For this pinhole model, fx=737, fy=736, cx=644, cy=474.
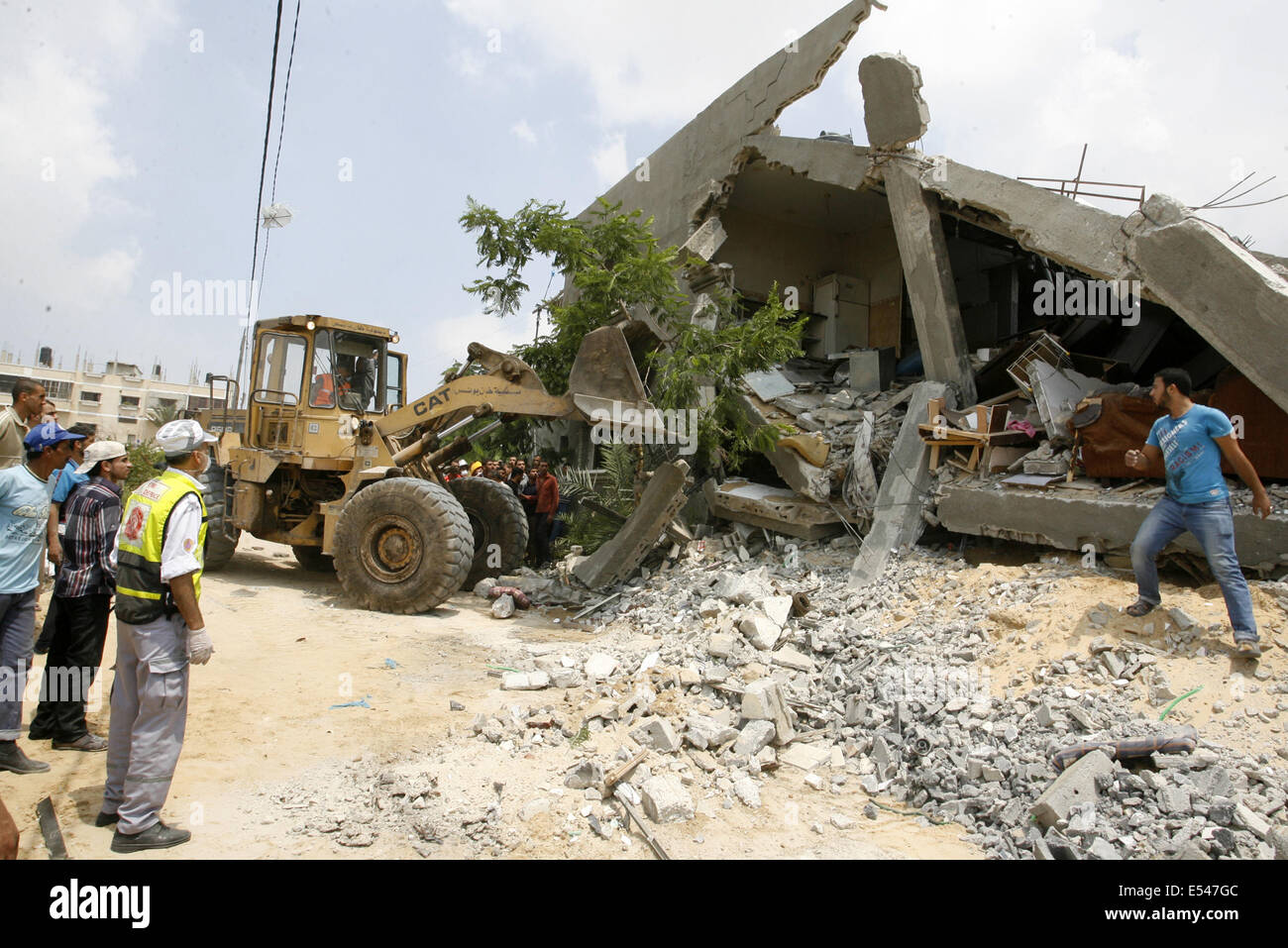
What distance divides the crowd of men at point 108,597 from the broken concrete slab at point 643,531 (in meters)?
4.74

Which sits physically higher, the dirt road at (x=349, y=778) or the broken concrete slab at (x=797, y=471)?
the broken concrete slab at (x=797, y=471)

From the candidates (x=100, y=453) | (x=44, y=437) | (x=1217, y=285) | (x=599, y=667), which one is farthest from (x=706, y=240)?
(x=44, y=437)

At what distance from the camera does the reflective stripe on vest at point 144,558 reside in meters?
2.91

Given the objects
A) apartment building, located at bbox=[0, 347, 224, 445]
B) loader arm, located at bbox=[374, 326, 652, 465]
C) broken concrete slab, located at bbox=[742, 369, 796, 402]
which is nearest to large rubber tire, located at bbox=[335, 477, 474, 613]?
loader arm, located at bbox=[374, 326, 652, 465]

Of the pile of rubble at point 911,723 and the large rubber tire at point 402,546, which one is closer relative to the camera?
the pile of rubble at point 911,723

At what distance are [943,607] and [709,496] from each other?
3.92m

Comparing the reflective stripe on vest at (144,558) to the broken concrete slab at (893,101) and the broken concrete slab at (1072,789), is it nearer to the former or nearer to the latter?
the broken concrete slab at (1072,789)

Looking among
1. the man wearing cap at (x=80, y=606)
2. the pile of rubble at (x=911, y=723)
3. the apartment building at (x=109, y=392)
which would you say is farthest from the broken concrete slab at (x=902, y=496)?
the apartment building at (x=109, y=392)

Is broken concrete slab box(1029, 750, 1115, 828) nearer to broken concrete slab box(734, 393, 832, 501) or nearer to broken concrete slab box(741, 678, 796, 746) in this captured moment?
broken concrete slab box(741, 678, 796, 746)

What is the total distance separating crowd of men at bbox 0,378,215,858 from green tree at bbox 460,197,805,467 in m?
5.41

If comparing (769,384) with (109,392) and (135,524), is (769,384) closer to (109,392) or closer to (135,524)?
(135,524)

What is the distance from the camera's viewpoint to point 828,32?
9336 mm

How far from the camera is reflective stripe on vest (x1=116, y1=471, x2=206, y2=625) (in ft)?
9.54
